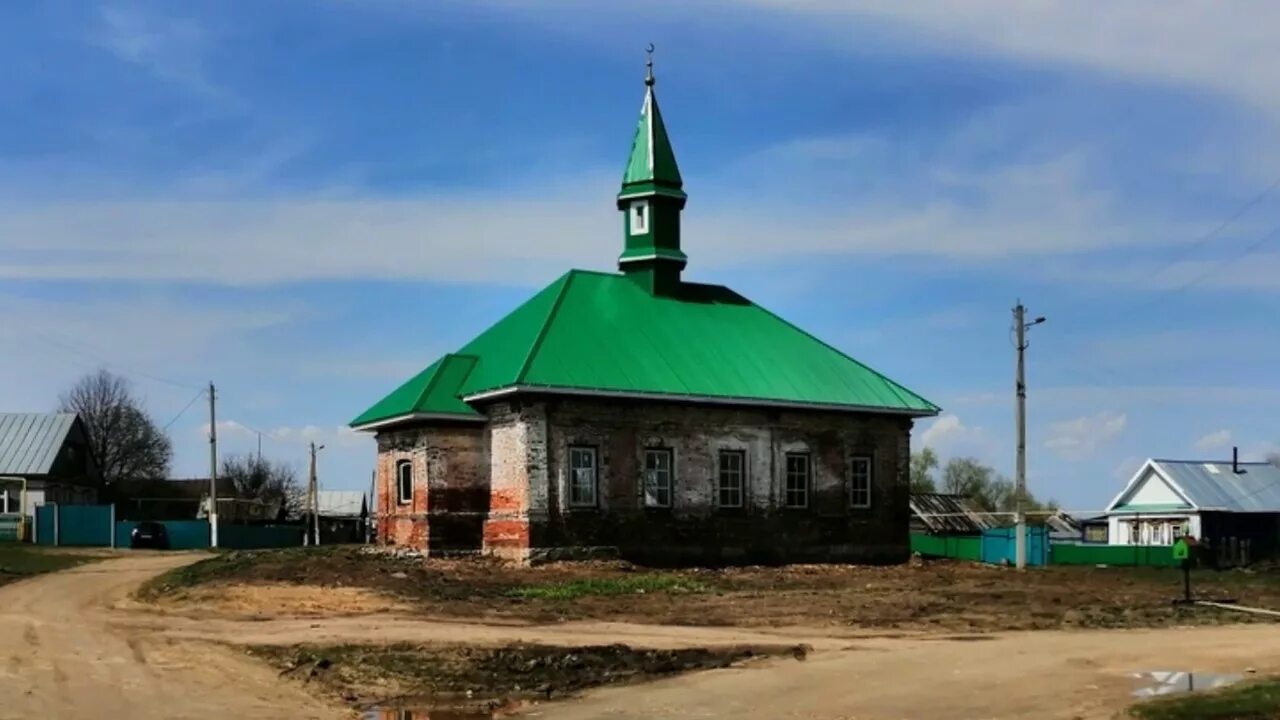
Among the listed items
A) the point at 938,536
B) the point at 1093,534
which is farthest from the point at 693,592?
the point at 1093,534

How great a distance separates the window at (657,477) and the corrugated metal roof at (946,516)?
818 inches

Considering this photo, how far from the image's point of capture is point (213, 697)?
12844 mm

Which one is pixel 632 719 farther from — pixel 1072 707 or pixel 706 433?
pixel 706 433

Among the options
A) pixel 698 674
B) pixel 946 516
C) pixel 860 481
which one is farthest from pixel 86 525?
pixel 698 674

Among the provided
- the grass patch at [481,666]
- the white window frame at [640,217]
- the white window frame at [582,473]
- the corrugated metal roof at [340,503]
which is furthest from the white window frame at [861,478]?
the corrugated metal roof at [340,503]

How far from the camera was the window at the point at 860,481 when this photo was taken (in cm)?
3531

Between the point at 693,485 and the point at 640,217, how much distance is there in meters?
8.16

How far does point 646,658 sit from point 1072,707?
192 inches

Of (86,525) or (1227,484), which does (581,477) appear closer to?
(86,525)

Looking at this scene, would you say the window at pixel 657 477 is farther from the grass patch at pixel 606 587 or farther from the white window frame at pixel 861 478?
the white window frame at pixel 861 478

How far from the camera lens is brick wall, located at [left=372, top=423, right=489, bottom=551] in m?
31.9

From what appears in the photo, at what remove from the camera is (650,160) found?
3706cm

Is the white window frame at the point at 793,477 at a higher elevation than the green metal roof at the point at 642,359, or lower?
lower

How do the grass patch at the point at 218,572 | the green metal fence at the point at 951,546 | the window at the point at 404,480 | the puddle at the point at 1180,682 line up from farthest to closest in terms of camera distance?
1. the green metal fence at the point at 951,546
2. the window at the point at 404,480
3. the grass patch at the point at 218,572
4. the puddle at the point at 1180,682
